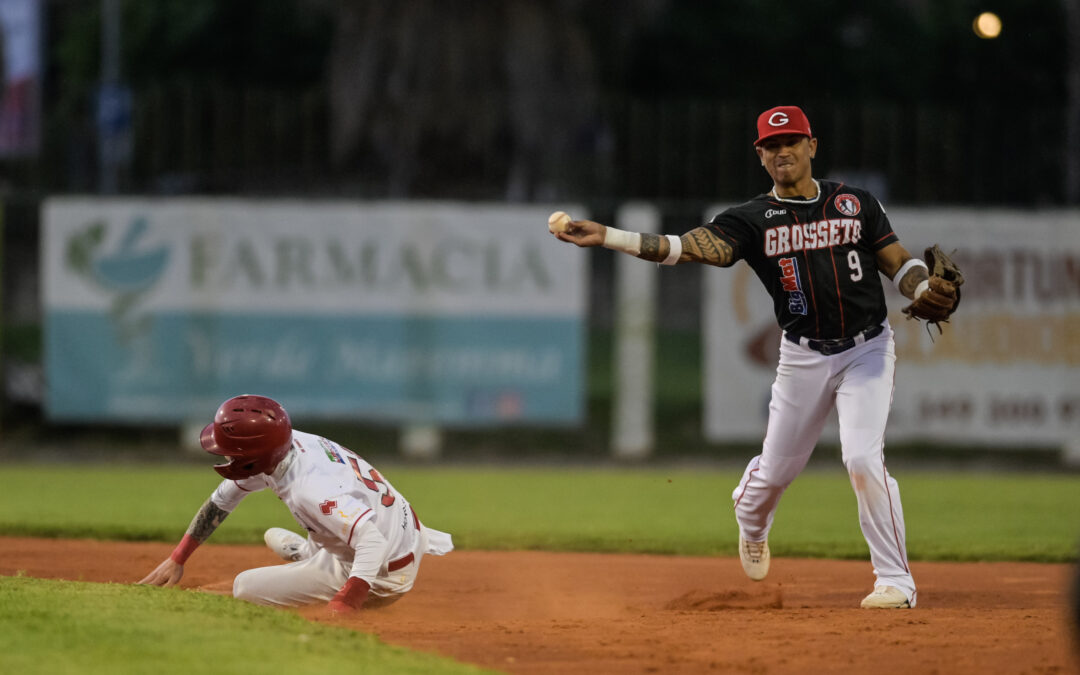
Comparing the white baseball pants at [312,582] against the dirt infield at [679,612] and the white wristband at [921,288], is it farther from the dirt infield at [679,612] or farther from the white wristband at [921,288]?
the white wristband at [921,288]

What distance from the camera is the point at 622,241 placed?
21.7 ft

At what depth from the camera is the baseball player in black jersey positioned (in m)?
6.89

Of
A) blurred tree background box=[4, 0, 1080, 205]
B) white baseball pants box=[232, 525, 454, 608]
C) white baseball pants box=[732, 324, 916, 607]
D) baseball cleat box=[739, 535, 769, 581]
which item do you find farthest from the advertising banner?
white baseball pants box=[232, 525, 454, 608]

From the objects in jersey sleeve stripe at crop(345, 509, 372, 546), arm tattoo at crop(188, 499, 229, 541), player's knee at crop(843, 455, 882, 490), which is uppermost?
player's knee at crop(843, 455, 882, 490)

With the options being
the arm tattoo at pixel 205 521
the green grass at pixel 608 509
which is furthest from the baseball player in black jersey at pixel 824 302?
the green grass at pixel 608 509

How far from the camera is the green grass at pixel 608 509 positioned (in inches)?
388

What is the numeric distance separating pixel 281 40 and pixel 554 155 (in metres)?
17.8

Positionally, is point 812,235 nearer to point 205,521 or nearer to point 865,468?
point 865,468

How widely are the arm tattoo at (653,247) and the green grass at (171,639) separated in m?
2.23

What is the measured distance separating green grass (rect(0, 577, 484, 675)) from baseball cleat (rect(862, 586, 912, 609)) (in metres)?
2.38

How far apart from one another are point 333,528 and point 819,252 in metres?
2.74

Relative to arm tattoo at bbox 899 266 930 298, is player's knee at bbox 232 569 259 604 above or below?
below

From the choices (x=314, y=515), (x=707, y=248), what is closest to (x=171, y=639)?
(x=314, y=515)

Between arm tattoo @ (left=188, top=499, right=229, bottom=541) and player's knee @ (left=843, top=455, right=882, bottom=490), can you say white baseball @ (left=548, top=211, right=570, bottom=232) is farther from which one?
arm tattoo @ (left=188, top=499, right=229, bottom=541)
